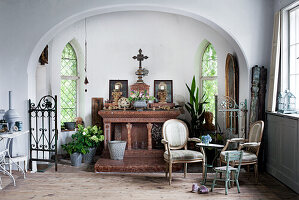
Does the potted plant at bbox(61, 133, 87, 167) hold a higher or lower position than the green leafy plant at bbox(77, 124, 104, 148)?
lower

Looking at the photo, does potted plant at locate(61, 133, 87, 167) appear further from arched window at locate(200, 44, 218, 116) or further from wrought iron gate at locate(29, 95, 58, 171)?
arched window at locate(200, 44, 218, 116)

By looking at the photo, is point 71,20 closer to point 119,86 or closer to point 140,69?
point 140,69

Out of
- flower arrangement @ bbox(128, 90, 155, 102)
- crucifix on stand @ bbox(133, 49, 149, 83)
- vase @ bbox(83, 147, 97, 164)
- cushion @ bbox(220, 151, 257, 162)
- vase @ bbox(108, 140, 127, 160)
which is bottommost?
vase @ bbox(83, 147, 97, 164)

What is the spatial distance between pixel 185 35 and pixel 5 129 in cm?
485

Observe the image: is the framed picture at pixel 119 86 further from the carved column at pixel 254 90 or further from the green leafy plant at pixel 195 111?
the carved column at pixel 254 90

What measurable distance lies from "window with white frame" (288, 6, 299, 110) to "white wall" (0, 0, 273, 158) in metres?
0.51

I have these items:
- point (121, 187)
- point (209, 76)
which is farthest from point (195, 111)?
point (121, 187)

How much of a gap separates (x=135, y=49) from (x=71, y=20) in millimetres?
2478

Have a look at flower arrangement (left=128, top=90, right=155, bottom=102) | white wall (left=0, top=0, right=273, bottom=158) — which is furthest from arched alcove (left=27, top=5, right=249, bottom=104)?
flower arrangement (left=128, top=90, right=155, bottom=102)

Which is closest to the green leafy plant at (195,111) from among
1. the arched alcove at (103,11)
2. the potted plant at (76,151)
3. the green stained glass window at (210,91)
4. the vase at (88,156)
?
the green stained glass window at (210,91)

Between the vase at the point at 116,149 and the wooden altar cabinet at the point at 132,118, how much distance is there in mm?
405

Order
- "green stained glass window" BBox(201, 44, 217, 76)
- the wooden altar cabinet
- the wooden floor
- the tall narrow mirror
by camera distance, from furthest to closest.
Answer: "green stained glass window" BBox(201, 44, 217, 76), the wooden altar cabinet, the tall narrow mirror, the wooden floor

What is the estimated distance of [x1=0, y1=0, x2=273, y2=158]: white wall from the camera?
5.79 meters

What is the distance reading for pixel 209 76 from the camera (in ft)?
25.6
